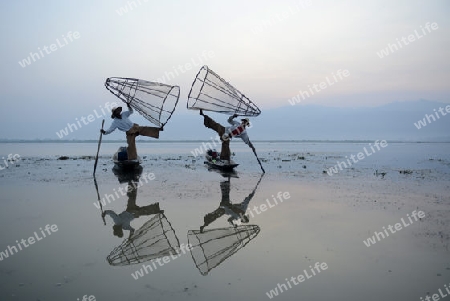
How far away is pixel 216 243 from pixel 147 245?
57.9 inches

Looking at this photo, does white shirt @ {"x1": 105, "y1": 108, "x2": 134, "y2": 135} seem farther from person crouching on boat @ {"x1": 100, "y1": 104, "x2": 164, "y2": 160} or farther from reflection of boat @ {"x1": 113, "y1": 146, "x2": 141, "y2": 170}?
reflection of boat @ {"x1": 113, "y1": 146, "x2": 141, "y2": 170}

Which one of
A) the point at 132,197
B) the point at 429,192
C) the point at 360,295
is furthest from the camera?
the point at 429,192

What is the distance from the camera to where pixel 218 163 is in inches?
798

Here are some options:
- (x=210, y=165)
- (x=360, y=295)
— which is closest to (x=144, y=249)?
(x=360, y=295)

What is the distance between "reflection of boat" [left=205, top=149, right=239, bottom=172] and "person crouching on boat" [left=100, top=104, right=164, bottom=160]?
4.06m

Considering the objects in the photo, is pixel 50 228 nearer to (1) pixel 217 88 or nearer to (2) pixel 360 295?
(2) pixel 360 295

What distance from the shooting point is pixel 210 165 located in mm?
21641

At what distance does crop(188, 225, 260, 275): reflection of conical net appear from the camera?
19.6 feet

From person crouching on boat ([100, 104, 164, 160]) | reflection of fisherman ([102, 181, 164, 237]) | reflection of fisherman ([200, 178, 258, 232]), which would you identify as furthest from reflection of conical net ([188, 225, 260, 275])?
person crouching on boat ([100, 104, 164, 160])

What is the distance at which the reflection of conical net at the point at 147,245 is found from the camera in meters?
6.04

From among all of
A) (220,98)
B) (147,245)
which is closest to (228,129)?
(220,98)

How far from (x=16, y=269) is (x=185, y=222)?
3890mm

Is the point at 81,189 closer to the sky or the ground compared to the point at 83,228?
closer to the sky

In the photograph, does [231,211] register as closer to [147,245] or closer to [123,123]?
[147,245]
